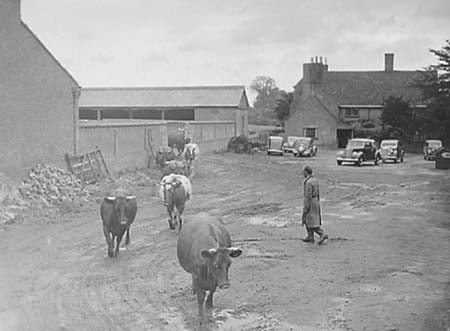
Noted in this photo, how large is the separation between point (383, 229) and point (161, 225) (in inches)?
285

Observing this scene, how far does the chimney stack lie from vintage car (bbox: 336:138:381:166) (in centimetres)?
3558

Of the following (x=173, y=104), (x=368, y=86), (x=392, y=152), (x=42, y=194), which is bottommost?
(x=42, y=194)

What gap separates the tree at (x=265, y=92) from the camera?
139 metres

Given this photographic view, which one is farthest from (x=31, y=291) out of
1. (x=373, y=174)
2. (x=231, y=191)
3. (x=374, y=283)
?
(x=373, y=174)

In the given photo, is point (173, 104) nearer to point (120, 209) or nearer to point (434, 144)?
point (434, 144)

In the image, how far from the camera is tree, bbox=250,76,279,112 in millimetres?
139125

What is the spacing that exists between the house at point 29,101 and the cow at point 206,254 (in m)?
13.3

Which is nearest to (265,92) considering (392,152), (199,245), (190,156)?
(392,152)

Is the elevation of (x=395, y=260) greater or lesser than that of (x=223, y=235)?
lesser

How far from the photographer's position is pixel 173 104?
6875 cm

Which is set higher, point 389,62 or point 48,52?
point 389,62

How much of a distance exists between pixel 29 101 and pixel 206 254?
1728cm

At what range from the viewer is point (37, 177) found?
24.9 meters

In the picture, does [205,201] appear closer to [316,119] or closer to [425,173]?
[425,173]
